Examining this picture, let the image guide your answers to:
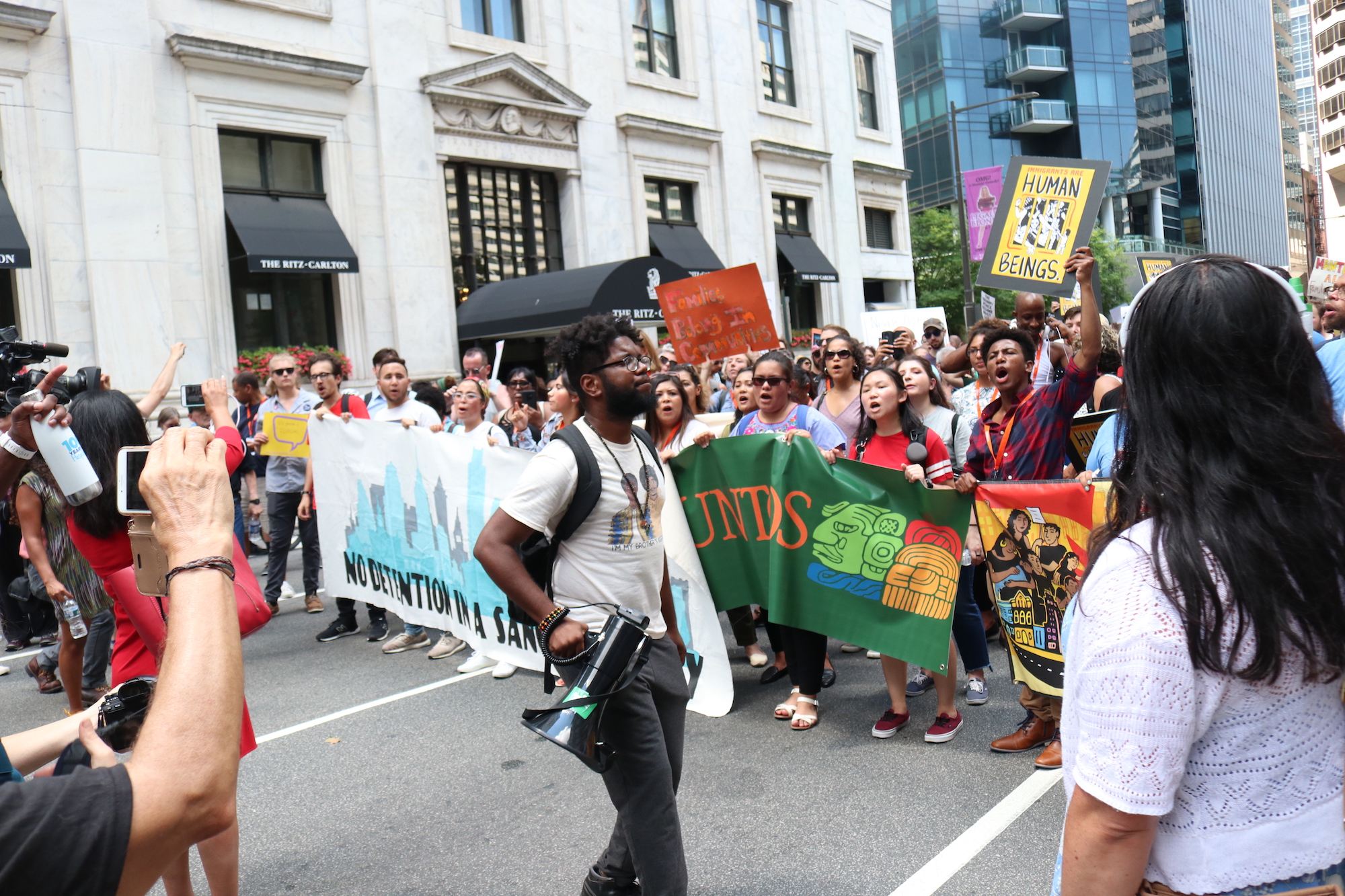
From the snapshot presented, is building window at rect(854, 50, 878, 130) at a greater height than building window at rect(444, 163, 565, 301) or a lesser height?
greater

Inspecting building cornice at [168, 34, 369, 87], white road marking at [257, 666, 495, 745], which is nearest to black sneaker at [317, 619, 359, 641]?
Answer: white road marking at [257, 666, 495, 745]

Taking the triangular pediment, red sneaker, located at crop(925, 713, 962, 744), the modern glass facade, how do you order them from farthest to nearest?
1. the modern glass facade
2. the triangular pediment
3. red sneaker, located at crop(925, 713, 962, 744)

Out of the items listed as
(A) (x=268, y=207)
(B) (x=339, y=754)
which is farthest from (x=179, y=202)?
(B) (x=339, y=754)

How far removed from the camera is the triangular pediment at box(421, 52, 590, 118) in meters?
18.3

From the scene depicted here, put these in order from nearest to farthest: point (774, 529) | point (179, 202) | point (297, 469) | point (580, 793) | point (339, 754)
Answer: point (580, 793), point (339, 754), point (774, 529), point (297, 469), point (179, 202)

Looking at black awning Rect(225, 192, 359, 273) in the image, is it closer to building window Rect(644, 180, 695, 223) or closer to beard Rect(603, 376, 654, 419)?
building window Rect(644, 180, 695, 223)

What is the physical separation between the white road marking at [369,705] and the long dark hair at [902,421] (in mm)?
2755

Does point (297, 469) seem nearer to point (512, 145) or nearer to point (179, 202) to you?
point (179, 202)

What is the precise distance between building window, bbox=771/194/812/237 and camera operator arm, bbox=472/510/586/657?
2303 cm

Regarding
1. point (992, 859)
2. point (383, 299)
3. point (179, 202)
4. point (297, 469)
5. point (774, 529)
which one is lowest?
point (992, 859)

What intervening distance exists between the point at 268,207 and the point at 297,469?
383 inches

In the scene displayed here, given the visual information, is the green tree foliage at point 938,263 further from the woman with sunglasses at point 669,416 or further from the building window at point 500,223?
the woman with sunglasses at point 669,416

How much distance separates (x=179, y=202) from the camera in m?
15.5

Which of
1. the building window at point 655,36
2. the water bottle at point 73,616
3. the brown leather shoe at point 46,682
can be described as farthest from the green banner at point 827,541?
the building window at point 655,36
